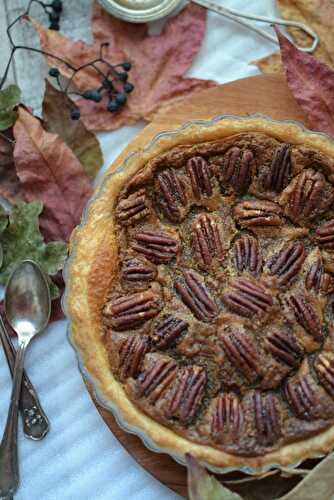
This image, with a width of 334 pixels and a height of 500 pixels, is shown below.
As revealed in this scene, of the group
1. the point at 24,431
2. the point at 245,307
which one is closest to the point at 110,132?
the point at 245,307

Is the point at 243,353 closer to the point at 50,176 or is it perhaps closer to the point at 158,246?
the point at 158,246

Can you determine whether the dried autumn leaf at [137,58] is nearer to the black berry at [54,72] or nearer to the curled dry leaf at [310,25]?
the black berry at [54,72]

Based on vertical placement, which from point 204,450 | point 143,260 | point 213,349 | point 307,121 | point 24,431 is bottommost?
point 24,431

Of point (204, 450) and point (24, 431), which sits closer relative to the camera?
point (204, 450)

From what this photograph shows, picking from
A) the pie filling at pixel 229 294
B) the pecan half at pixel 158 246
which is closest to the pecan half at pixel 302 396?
the pie filling at pixel 229 294

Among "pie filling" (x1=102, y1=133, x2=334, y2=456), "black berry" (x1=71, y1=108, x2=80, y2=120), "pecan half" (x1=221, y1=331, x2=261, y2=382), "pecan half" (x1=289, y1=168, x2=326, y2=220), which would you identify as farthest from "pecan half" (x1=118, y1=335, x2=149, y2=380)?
"black berry" (x1=71, y1=108, x2=80, y2=120)

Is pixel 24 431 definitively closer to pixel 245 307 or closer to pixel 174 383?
pixel 174 383
